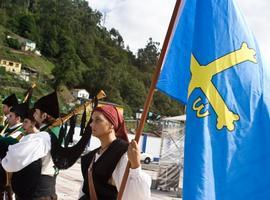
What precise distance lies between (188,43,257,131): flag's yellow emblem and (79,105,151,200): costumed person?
0.58 m

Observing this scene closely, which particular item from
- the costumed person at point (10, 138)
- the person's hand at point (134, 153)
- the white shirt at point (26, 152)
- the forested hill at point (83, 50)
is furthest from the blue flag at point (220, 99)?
the forested hill at point (83, 50)

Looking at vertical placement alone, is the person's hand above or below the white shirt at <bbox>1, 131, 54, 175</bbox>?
above

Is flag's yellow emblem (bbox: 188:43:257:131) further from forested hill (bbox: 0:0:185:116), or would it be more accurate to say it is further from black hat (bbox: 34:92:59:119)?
forested hill (bbox: 0:0:185:116)

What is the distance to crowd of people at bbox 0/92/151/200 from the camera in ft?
10.0

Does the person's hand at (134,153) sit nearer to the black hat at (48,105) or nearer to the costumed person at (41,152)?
the costumed person at (41,152)

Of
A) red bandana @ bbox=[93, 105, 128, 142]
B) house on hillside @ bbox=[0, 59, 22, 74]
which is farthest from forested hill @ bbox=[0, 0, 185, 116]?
red bandana @ bbox=[93, 105, 128, 142]

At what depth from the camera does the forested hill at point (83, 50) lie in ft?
349

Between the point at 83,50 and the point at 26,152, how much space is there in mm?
120791

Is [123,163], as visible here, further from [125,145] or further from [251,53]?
[251,53]

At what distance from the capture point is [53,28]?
123 metres

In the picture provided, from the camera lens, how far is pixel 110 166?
10.8 ft

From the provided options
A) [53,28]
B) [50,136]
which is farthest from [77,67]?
[50,136]

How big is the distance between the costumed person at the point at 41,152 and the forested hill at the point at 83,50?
96012mm

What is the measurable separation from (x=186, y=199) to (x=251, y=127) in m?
0.61
